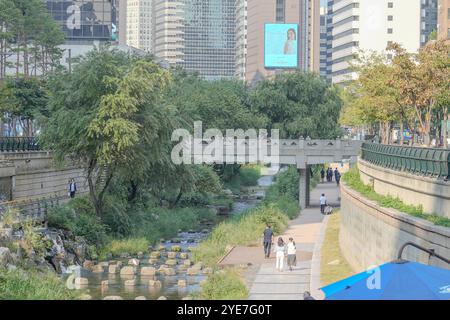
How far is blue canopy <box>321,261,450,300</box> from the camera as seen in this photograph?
13.5m

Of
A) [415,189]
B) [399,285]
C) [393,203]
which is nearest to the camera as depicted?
[399,285]

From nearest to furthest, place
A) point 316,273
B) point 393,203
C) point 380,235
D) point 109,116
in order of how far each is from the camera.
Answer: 1. point 380,235
2. point 393,203
3. point 316,273
4. point 109,116

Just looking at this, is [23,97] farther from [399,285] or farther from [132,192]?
[399,285]

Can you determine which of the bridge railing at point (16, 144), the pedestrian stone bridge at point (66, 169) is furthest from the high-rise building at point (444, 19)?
the bridge railing at point (16, 144)

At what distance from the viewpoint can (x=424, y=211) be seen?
27.2 meters

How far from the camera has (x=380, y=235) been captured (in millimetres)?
29703

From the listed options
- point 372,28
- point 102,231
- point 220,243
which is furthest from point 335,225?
point 372,28

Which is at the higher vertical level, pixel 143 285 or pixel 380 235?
pixel 380 235

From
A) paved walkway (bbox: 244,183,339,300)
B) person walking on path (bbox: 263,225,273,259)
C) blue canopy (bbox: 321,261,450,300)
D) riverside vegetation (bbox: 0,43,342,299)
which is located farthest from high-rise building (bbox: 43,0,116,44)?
blue canopy (bbox: 321,261,450,300)

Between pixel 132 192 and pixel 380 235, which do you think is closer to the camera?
pixel 380 235

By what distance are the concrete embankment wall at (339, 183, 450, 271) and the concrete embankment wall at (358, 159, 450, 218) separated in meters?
→ 0.89

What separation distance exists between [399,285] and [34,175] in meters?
49.0

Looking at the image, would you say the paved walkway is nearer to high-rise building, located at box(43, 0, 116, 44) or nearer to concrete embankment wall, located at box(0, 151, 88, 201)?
concrete embankment wall, located at box(0, 151, 88, 201)

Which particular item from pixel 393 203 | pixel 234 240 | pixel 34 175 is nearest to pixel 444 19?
pixel 34 175
